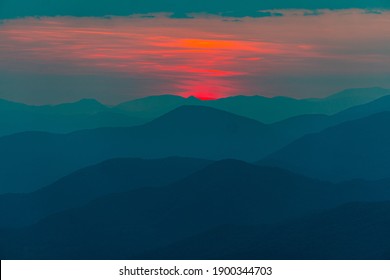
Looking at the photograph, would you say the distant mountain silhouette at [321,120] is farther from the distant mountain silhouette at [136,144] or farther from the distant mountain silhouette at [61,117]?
the distant mountain silhouette at [61,117]

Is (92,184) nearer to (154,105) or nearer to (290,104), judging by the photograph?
(154,105)

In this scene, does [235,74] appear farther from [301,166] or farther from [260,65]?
[301,166]

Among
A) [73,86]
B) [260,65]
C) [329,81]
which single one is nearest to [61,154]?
[73,86]

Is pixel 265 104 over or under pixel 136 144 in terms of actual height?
over

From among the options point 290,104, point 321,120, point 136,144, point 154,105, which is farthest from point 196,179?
point 321,120

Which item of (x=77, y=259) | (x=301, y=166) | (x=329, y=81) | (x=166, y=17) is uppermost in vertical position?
(x=166, y=17)

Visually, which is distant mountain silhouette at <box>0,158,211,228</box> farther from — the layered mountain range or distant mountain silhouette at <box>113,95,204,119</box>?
distant mountain silhouette at <box>113,95,204,119</box>
